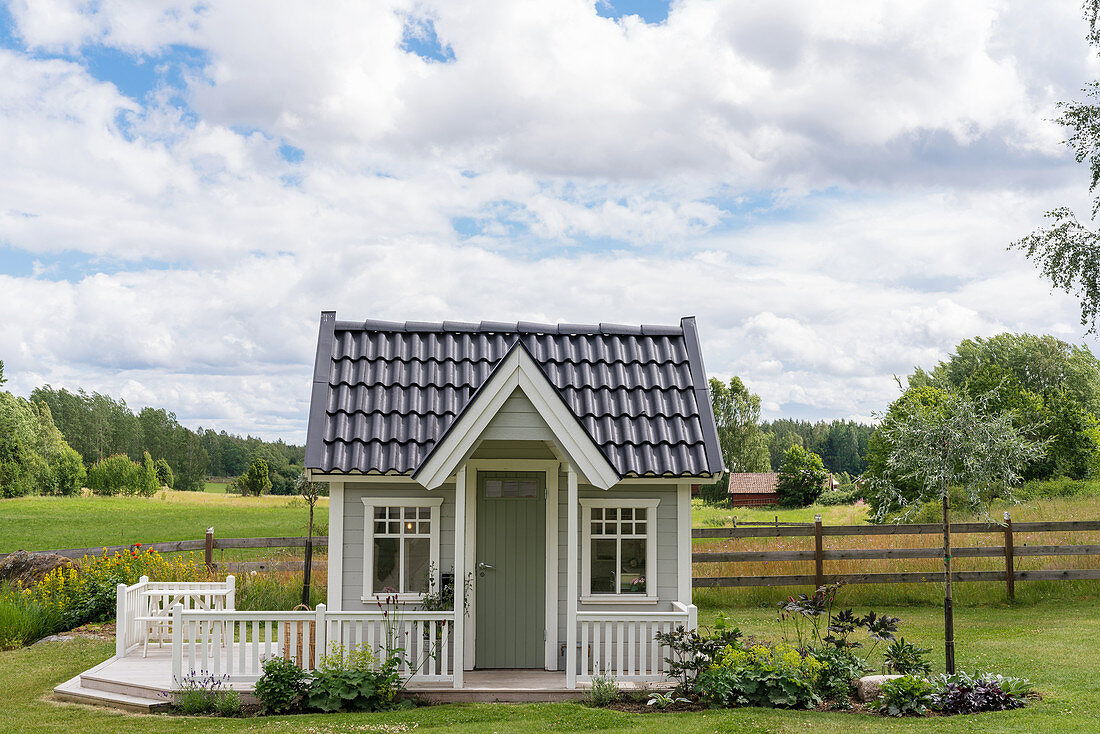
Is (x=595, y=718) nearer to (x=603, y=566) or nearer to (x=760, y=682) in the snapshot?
(x=760, y=682)

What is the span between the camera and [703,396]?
10.5 m

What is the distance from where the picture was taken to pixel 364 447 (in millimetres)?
9656

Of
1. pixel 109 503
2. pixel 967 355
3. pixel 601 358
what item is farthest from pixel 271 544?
pixel 967 355

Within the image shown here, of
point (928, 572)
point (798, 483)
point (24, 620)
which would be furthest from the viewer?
point (798, 483)

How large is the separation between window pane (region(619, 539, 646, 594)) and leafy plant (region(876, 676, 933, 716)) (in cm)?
285

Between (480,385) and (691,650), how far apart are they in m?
3.58

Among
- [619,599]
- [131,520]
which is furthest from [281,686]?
[131,520]

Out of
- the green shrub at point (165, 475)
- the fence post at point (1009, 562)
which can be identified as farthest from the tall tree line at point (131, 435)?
the fence post at point (1009, 562)

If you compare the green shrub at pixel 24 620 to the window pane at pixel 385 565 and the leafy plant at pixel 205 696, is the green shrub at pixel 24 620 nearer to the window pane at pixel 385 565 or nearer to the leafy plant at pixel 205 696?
the leafy plant at pixel 205 696

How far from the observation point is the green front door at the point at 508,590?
390 inches

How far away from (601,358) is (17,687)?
775 centimetres

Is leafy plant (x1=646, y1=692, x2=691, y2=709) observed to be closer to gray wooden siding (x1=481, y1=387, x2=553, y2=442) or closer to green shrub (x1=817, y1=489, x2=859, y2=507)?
gray wooden siding (x1=481, y1=387, x2=553, y2=442)

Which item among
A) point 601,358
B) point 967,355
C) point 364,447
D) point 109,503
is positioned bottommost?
point 109,503

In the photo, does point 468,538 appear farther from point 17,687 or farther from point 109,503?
point 109,503
